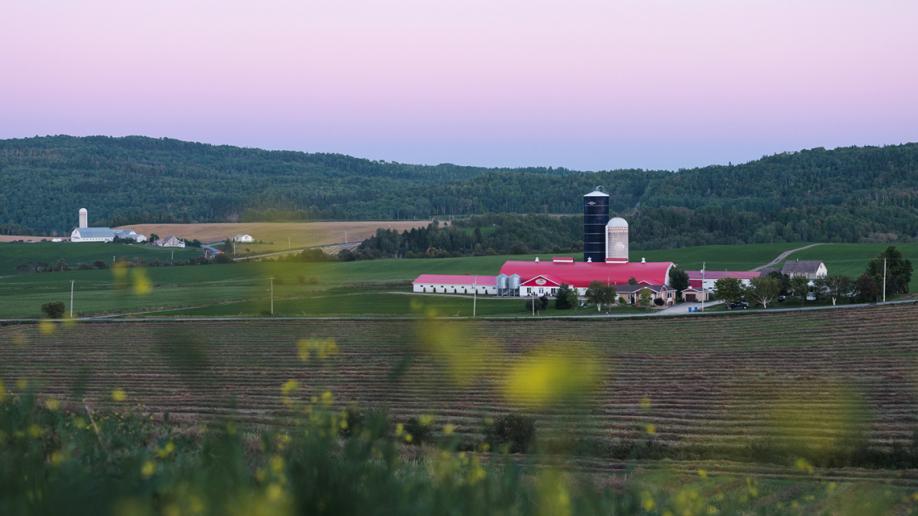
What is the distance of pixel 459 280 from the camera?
6581 cm

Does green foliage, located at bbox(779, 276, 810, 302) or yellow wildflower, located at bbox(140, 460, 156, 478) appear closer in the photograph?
yellow wildflower, located at bbox(140, 460, 156, 478)

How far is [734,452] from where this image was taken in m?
18.5

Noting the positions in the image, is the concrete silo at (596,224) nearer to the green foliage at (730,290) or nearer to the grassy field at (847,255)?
the green foliage at (730,290)

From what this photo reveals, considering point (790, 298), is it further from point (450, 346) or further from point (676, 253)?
point (450, 346)

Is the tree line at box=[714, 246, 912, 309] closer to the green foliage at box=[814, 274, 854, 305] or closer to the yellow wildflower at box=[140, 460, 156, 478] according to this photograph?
the green foliage at box=[814, 274, 854, 305]

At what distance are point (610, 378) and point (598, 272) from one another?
1323 inches

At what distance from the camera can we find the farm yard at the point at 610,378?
9.56 m

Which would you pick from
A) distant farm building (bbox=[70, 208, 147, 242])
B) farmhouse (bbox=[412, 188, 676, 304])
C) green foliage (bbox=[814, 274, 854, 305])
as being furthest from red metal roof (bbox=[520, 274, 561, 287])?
distant farm building (bbox=[70, 208, 147, 242])

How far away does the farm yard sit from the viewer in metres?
9.56

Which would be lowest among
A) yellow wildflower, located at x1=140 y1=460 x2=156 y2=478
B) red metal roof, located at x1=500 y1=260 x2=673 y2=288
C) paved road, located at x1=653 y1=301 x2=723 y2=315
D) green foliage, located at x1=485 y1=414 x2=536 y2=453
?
paved road, located at x1=653 y1=301 x2=723 y2=315

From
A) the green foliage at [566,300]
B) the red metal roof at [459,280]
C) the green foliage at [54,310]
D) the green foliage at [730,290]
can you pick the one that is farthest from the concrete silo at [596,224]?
the green foliage at [54,310]

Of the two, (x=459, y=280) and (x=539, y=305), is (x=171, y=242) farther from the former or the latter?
(x=539, y=305)

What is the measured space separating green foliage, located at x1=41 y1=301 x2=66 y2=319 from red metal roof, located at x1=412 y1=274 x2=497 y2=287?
2382cm

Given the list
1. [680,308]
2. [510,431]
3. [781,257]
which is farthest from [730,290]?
[510,431]
